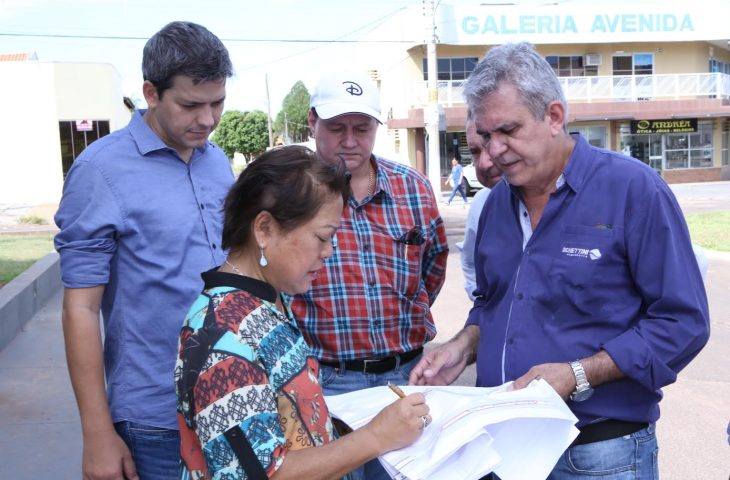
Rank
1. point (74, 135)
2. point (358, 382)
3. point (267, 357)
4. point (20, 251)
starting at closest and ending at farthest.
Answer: point (267, 357)
point (358, 382)
point (20, 251)
point (74, 135)

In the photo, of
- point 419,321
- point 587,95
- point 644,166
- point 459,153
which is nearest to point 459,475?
point 644,166

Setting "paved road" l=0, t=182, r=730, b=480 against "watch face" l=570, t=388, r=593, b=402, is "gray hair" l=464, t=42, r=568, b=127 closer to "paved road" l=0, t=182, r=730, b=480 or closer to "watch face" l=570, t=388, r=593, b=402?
"watch face" l=570, t=388, r=593, b=402

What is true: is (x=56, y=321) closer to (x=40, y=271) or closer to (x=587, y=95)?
(x=40, y=271)

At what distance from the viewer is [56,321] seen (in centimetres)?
927

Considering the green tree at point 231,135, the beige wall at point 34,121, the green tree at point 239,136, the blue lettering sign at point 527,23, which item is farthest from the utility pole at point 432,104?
the green tree at point 231,135

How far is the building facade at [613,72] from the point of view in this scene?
33156 mm

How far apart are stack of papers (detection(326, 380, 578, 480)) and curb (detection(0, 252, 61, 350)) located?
6964 millimetres

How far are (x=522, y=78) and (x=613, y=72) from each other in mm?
35911

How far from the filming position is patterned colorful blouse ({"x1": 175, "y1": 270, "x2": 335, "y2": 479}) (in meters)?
1.62

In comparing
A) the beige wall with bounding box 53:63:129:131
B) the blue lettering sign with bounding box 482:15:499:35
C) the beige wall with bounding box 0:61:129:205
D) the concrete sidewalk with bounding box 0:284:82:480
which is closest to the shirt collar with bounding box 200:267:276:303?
the concrete sidewalk with bounding box 0:284:82:480

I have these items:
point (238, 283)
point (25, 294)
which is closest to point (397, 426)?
point (238, 283)

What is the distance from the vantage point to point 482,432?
1.77 m

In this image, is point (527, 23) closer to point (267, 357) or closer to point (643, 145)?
point (643, 145)

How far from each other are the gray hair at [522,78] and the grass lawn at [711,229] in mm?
11787
